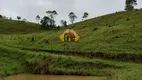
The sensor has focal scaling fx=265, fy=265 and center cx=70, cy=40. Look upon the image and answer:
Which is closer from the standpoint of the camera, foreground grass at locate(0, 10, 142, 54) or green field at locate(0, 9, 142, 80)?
green field at locate(0, 9, 142, 80)

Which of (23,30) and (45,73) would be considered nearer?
(45,73)

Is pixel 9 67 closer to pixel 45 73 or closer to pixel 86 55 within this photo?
pixel 45 73

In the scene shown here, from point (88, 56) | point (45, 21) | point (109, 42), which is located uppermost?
point (45, 21)

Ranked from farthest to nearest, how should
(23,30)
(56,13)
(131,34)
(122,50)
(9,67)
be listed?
1. (56,13)
2. (23,30)
3. (131,34)
4. (9,67)
5. (122,50)

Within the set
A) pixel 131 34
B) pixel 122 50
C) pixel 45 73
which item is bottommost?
pixel 45 73

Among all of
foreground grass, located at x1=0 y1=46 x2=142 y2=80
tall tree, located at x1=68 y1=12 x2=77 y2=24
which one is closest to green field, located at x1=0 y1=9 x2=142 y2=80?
foreground grass, located at x1=0 y1=46 x2=142 y2=80

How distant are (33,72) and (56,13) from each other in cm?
5881

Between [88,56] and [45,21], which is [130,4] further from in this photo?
[88,56]

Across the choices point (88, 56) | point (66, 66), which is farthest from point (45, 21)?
point (66, 66)

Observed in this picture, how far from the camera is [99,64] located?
97.5 ft

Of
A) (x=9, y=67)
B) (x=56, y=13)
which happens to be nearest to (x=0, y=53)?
(x=9, y=67)

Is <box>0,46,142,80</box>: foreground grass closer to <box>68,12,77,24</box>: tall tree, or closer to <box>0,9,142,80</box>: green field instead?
<box>0,9,142,80</box>: green field

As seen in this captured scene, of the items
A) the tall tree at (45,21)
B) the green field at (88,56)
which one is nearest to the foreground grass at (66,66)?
the green field at (88,56)

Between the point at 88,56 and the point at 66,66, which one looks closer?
the point at 66,66
